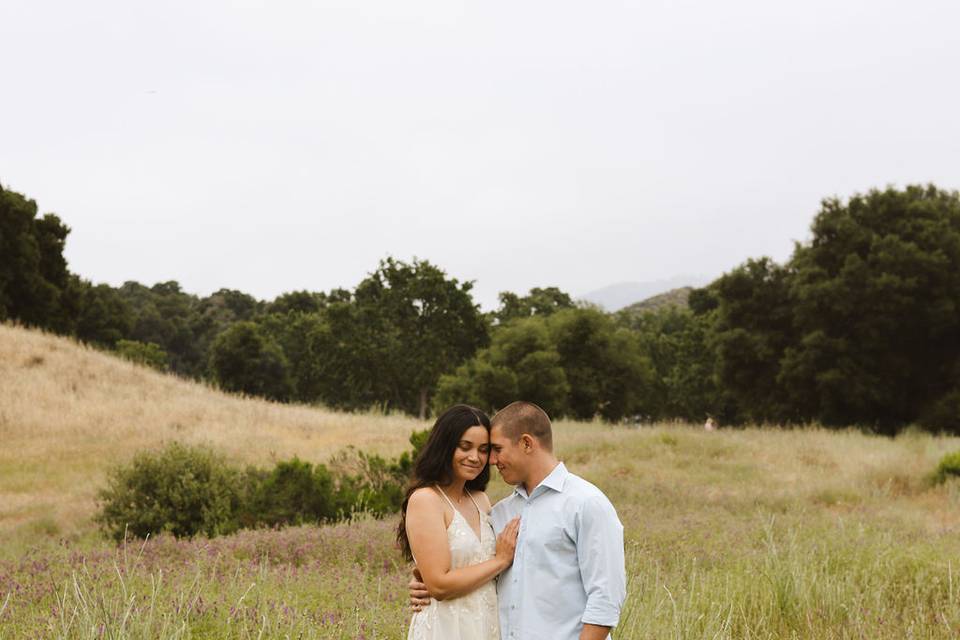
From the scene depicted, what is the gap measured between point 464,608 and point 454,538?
28 cm

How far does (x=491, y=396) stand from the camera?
36.6 meters

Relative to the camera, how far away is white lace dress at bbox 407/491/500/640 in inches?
129

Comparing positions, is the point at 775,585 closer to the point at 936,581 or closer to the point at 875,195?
the point at 936,581

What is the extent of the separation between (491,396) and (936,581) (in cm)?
3011

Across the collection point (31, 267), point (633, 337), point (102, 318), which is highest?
point (31, 267)

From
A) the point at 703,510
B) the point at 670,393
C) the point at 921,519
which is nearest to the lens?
the point at 921,519

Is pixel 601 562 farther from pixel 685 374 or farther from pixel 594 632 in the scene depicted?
pixel 685 374

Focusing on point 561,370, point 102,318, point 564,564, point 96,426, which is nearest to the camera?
point 564,564

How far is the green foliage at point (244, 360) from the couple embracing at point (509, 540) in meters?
48.8

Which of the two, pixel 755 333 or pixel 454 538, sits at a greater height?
pixel 755 333

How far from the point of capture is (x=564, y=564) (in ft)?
9.73

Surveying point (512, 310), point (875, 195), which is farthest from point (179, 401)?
point (512, 310)

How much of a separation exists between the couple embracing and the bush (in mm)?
8155

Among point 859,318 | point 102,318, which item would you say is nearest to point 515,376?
point 859,318
